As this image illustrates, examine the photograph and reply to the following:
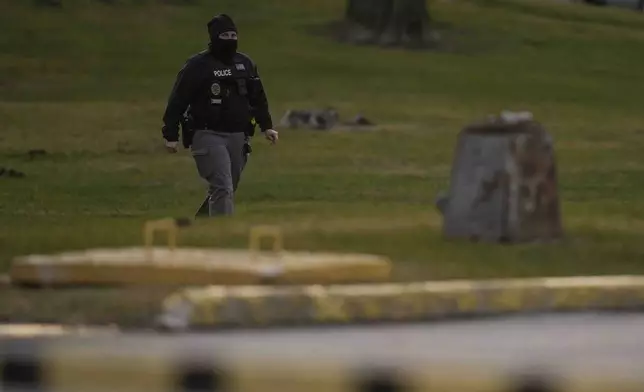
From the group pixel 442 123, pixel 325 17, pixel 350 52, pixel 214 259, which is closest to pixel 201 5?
pixel 325 17

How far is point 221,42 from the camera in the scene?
1320 cm

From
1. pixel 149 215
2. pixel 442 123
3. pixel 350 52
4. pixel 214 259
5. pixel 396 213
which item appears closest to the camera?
pixel 214 259

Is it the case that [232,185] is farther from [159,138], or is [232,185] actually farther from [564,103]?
[564,103]

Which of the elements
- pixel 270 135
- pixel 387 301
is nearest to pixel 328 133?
pixel 270 135

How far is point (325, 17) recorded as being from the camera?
50.4m

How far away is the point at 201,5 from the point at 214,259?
41481 mm

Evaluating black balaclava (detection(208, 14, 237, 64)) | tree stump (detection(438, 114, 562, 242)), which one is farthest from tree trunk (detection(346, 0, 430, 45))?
tree stump (detection(438, 114, 562, 242))

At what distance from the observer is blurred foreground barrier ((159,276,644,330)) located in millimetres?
8734

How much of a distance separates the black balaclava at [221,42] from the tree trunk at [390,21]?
3239 cm

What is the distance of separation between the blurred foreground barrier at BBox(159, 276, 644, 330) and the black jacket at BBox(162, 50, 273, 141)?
3868 mm

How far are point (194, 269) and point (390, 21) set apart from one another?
121 ft

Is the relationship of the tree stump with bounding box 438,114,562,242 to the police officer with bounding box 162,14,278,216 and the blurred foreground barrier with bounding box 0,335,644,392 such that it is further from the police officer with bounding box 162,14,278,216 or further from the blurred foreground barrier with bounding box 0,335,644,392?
the blurred foreground barrier with bounding box 0,335,644,392

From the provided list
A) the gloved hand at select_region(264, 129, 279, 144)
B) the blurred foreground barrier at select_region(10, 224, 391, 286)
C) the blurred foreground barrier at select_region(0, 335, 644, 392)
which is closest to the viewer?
the blurred foreground barrier at select_region(0, 335, 644, 392)

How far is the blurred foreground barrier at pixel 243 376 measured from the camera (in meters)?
6.20
